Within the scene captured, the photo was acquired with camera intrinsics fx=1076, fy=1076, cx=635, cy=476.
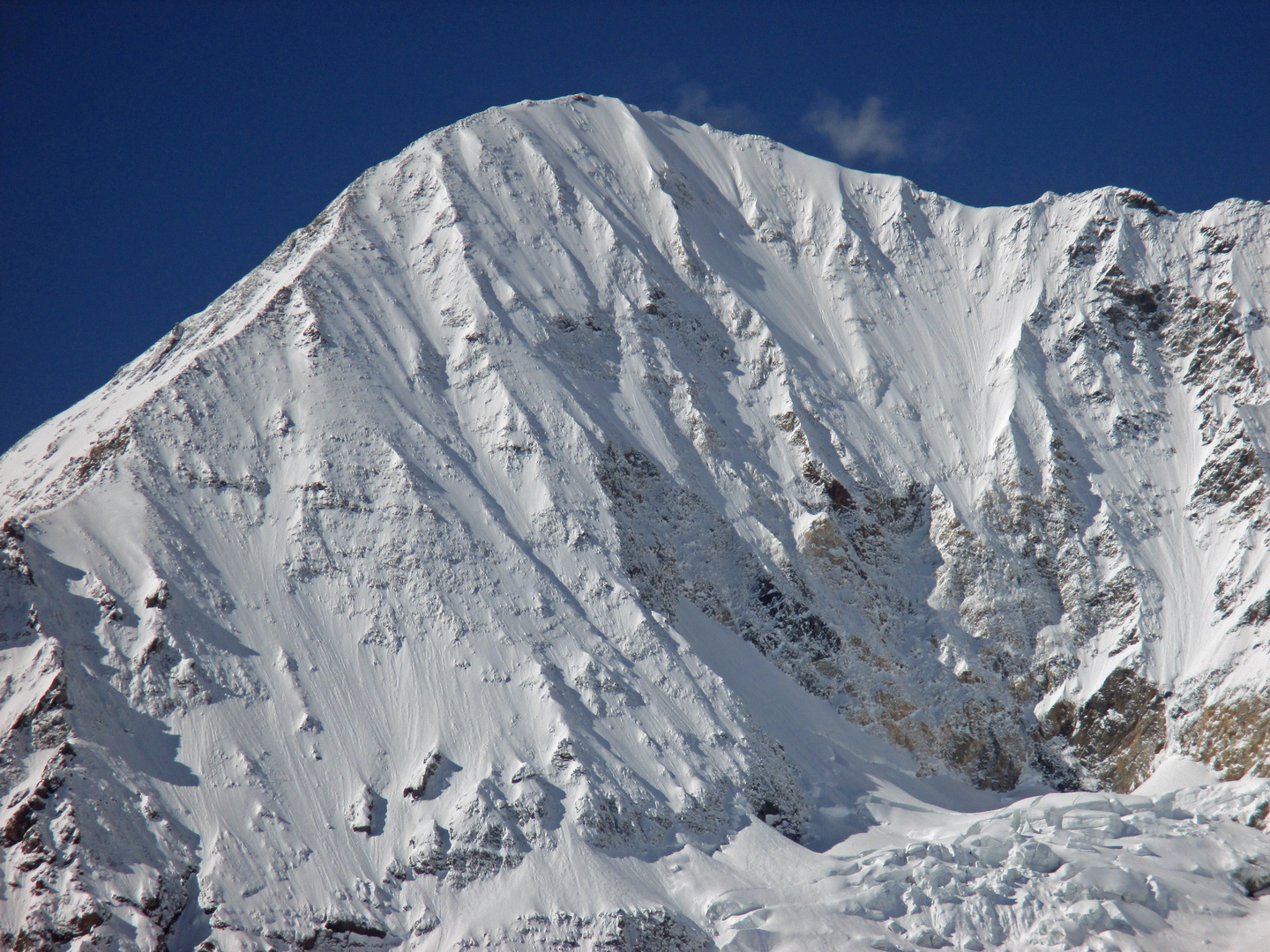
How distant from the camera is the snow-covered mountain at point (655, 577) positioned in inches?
2156

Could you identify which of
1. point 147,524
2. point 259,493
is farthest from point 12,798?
point 259,493

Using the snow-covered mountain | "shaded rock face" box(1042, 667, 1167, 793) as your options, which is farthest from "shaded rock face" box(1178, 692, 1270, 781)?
"shaded rock face" box(1042, 667, 1167, 793)

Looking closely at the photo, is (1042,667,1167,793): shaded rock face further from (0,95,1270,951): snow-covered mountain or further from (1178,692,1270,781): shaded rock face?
(1178,692,1270,781): shaded rock face

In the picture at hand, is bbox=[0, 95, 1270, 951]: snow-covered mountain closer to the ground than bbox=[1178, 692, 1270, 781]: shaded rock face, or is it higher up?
higher up

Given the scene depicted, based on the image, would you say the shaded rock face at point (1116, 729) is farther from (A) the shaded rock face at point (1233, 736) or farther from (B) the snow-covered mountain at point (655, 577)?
(A) the shaded rock face at point (1233, 736)

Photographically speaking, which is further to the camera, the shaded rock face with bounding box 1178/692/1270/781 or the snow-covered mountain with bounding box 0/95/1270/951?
the shaded rock face with bounding box 1178/692/1270/781

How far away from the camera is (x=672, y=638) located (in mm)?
66938

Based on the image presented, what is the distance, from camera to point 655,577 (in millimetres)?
70438

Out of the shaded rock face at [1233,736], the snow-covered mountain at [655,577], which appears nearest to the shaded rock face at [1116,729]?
the snow-covered mountain at [655,577]

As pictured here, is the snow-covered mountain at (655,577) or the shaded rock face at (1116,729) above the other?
the snow-covered mountain at (655,577)

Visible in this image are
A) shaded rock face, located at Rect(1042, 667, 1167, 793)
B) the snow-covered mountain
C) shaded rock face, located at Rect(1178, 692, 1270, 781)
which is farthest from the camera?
shaded rock face, located at Rect(1042, 667, 1167, 793)

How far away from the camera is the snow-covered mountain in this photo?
5475cm

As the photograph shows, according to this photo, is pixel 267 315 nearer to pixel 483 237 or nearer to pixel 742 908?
pixel 483 237

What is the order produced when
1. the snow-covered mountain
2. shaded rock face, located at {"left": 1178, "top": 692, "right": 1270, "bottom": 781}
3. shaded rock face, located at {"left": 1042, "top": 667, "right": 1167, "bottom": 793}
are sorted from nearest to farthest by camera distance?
the snow-covered mountain, shaded rock face, located at {"left": 1178, "top": 692, "right": 1270, "bottom": 781}, shaded rock face, located at {"left": 1042, "top": 667, "right": 1167, "bottom": 793}
